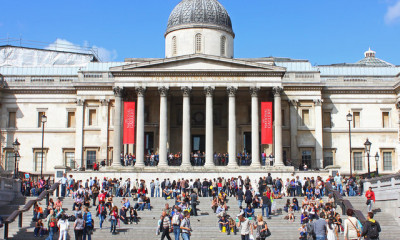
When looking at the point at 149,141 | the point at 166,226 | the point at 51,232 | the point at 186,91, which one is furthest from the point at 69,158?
the point at 166,226

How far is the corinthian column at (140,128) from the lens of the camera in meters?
42.4

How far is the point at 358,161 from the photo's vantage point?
5000cm

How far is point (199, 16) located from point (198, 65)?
7.45 m

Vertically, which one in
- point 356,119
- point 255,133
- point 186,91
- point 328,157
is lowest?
point 328,157

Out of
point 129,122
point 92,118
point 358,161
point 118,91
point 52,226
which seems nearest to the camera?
point 52,226

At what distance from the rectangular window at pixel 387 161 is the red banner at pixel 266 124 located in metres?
13.7

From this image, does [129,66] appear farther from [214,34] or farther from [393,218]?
[393,218]

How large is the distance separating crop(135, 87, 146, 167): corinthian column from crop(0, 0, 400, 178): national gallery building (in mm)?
90

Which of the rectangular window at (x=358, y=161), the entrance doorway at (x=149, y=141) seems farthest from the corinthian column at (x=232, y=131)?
the rectangular window at (x=358, y=161)

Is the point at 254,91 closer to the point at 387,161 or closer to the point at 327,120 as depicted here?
the point at 327,120

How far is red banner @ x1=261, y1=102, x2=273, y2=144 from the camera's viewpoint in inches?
1677

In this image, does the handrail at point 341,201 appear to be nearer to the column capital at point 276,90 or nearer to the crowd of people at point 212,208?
the crowd of people at point 212,208

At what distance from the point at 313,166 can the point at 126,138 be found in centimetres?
1711

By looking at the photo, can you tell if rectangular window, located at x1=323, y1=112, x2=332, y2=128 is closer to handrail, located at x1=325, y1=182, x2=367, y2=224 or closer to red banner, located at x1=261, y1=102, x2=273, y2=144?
red banner, located at x1=261, y1=102, x2=273, y2=144
